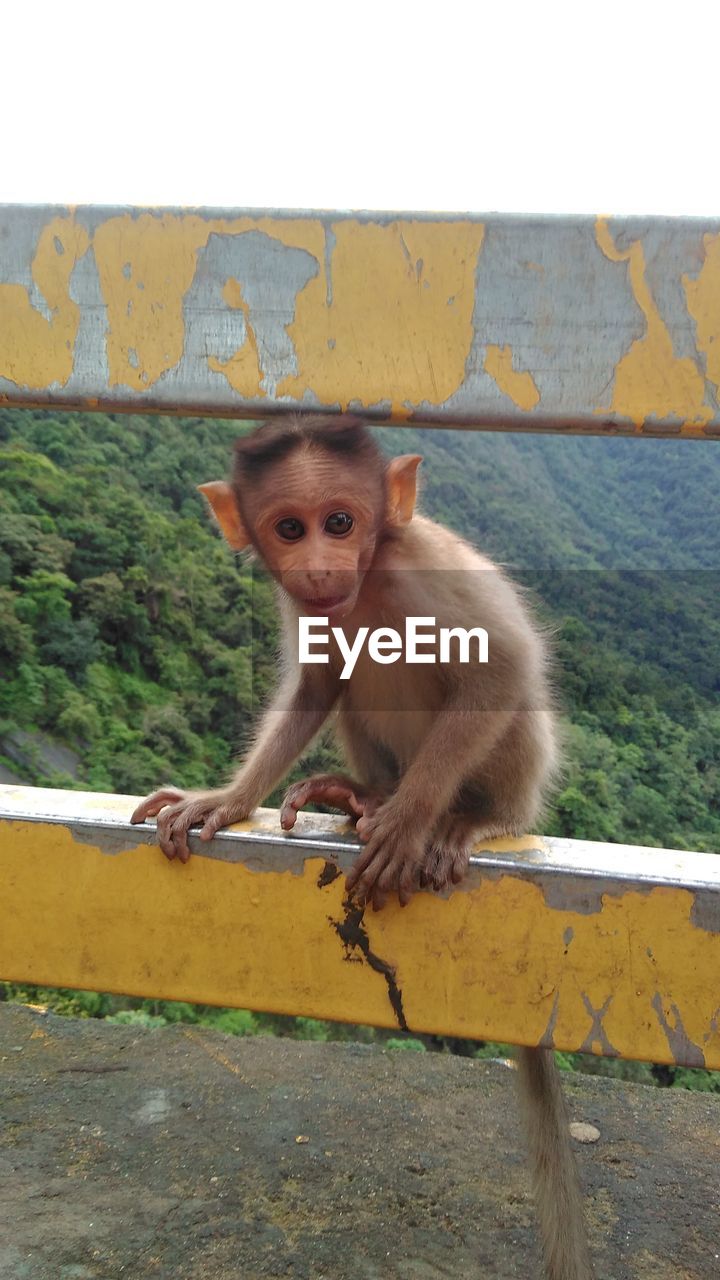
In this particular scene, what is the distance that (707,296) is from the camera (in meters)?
1.59

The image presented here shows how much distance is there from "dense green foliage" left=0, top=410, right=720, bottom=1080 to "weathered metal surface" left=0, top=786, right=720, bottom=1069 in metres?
1.05

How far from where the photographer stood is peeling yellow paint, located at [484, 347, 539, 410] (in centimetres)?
165

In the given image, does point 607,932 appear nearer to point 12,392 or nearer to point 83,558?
point 12,392

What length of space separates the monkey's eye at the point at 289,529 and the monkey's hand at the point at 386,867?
0.70 meters

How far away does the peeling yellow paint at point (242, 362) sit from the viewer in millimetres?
1729

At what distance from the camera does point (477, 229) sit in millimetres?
1637

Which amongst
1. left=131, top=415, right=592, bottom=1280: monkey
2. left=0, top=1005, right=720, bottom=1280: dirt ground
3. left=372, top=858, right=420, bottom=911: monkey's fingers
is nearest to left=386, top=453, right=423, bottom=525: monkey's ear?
left=131, top=415, right=592, bottom=1280: monkey

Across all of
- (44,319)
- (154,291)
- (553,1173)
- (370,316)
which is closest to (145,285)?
(154,291)

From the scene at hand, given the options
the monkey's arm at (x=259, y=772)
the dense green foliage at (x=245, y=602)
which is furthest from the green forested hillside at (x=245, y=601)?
the monkey's arm at (x=259, y=772)

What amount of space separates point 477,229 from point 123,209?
2.15 feet

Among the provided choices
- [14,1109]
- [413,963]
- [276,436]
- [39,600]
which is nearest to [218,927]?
[413,963]

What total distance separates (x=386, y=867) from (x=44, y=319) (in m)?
1.22

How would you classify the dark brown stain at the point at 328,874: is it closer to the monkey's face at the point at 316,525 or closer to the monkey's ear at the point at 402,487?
the monkey's face at the point at 316,525

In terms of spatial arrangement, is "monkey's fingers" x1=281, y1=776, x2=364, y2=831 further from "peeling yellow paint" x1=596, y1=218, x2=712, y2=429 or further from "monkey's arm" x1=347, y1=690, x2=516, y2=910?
"peeling yellow paint" x1=596, y1=218, x2=712, y2=429
